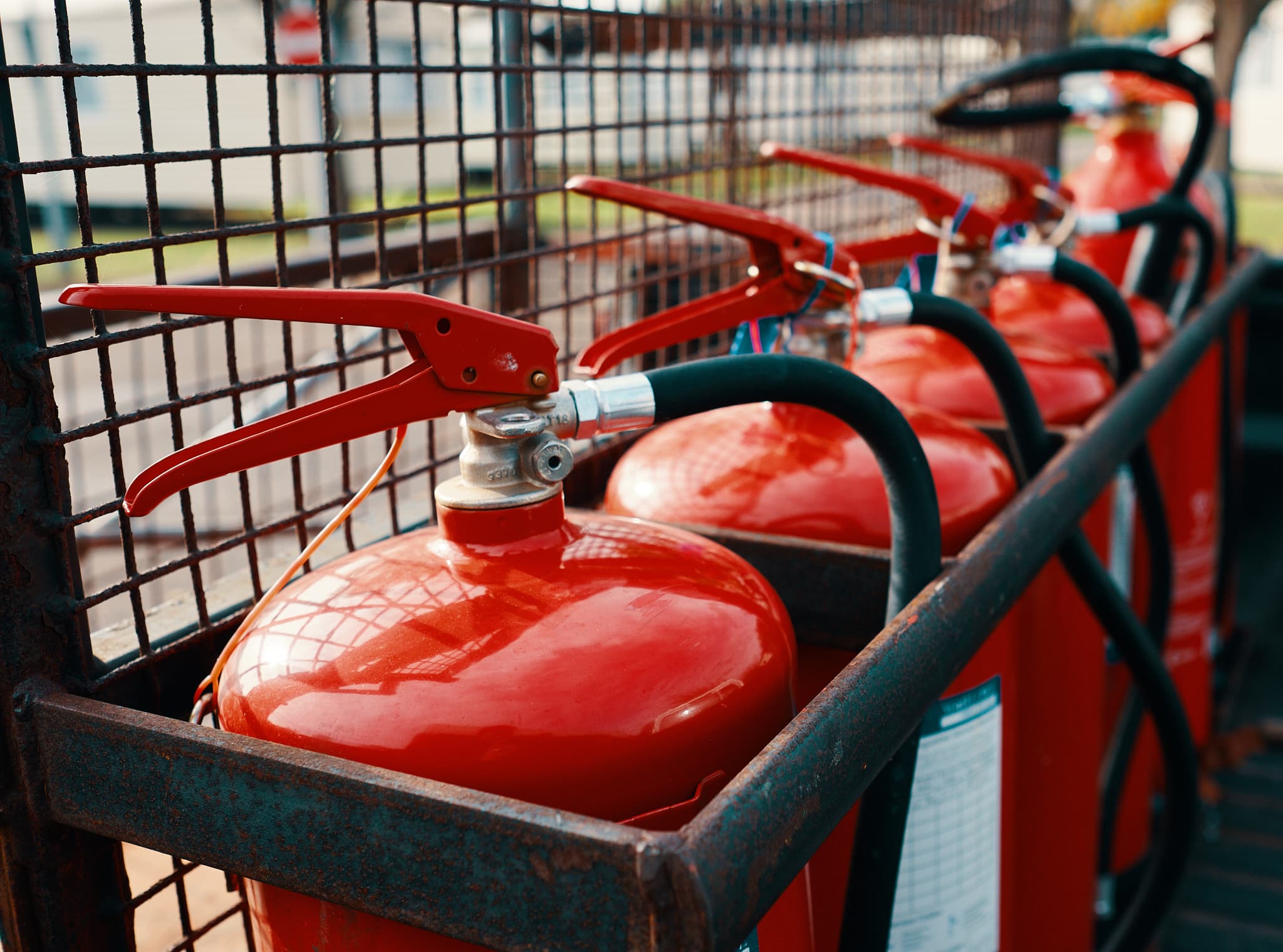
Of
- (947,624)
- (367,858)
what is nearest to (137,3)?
(367,858)

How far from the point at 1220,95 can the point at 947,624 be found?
363cm

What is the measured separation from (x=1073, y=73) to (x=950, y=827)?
4.03ft

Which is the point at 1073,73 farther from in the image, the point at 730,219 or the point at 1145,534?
the point at 730,219

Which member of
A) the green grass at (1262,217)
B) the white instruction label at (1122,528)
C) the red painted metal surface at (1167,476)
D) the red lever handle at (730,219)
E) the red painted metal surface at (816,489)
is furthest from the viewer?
the green grass at (1262,217)

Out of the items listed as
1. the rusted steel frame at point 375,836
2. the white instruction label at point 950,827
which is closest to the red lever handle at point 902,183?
the white instruction label at point 950,827

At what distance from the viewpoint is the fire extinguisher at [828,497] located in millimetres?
914

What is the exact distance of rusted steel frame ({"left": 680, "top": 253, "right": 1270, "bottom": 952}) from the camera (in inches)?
19.6

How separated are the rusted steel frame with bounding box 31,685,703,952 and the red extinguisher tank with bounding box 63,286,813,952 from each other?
24mm

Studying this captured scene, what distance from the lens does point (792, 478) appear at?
36.9 inches

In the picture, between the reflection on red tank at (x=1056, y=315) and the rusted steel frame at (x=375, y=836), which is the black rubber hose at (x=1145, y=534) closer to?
the reflection on red tank at (x=1056, y=315)

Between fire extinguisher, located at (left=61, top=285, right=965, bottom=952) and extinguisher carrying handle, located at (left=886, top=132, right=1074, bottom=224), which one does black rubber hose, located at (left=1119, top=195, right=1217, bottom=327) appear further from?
fire extinguisher, located at (left=61, top=285, right=965, bottom=952)

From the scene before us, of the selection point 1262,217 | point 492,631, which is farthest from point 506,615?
point 1262,217

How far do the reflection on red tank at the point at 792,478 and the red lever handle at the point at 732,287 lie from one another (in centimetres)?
10

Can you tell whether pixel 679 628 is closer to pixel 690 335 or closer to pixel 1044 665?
pixel 690 335
